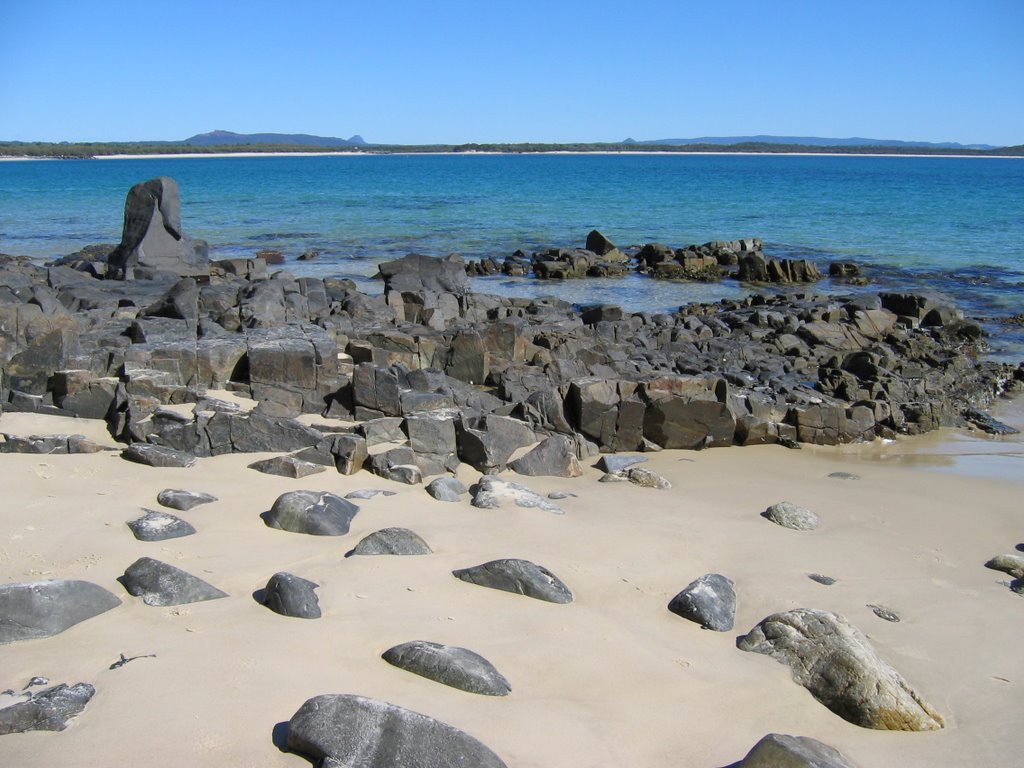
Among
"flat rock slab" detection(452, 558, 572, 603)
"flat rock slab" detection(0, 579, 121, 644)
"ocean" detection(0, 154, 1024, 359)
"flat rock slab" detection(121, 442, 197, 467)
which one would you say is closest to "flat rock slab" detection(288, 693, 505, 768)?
"flat rock slab" detection(0, 579, 121, 644)

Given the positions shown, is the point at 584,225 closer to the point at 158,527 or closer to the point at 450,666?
the point at 158,527

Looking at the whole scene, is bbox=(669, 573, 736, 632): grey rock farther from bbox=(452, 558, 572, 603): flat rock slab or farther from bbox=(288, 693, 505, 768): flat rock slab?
bbox=(288, 693, 505, 768): flat rock slab

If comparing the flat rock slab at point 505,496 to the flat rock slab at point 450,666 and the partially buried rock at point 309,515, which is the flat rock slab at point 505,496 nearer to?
the partially buried rock at point 309,515

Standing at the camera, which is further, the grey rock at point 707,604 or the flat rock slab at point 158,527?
the flat rock slab at point 158,527

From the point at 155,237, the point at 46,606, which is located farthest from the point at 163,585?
the point at 155,237

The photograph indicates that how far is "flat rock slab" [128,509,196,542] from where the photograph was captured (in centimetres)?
566

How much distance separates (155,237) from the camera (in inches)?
736

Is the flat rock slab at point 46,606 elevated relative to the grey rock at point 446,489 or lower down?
elevated

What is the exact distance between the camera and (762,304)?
20375mm

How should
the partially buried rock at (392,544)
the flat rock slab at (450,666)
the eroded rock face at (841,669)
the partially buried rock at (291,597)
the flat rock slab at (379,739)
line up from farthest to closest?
the partially buried rock at (392,544), the partially buried rock at (291,597), the eroded rock face at (841,669), the flat rock slab at (450,666), the flat rock slab at (379,739)

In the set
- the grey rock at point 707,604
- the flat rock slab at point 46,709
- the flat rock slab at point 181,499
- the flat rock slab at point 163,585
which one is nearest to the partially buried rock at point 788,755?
the grey rock at point 707,604

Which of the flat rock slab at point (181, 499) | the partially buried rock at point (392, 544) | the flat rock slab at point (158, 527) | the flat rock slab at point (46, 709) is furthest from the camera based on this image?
the flat rock slab at point (181, 499)

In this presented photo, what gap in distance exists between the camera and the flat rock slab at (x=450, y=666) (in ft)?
13.7

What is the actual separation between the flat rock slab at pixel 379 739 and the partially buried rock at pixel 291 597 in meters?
1.24
